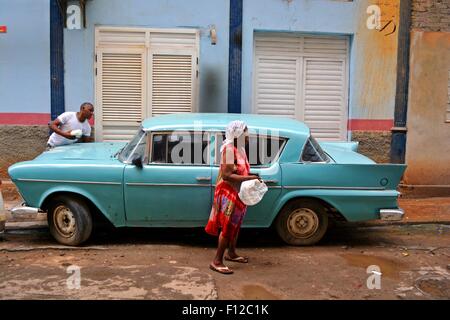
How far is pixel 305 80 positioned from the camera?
9305 millimetres

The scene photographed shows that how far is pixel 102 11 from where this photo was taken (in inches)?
340

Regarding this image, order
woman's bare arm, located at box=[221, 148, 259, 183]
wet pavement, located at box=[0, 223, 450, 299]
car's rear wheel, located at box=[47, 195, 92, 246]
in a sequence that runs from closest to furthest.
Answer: wet pavement, located at box=[0, 223, 450, 299], woman's bare arm, located at box=[221, 148, 259, 183], car's rear wheel, located at box=[47, 195, 92, 246]

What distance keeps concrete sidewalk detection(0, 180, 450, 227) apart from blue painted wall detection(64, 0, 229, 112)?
1.61m

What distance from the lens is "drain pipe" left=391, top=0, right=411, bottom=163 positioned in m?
9.06

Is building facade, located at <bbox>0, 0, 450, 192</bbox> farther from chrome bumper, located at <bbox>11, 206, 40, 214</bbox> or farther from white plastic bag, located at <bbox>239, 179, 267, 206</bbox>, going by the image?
white plastic bag, located at <bbox>239, 179, 267, 206</bbox>

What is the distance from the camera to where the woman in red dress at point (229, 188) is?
5.13m

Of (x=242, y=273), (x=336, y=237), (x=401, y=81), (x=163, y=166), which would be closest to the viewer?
(x=242, y=273)

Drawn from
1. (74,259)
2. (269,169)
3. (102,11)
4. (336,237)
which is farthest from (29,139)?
(336,237)

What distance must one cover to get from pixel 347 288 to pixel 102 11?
597 cm

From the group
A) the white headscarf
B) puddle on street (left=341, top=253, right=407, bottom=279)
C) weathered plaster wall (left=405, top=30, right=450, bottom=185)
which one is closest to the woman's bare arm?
the white headscarf

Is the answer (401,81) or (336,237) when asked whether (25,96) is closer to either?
(336,237)

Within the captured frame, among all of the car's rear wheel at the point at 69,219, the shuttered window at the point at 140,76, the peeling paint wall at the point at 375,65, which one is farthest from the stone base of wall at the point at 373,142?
the car's rear wheel at the point at 69,219

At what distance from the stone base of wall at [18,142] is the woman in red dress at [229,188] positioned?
4.39 m

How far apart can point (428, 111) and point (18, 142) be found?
6.85 meters
